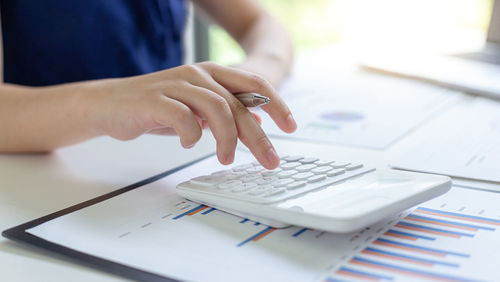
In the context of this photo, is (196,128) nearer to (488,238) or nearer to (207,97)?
(207,97)

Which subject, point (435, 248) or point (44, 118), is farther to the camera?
point (44, 118)

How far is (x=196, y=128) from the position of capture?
0.56 metres

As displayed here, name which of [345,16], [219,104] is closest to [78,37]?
[219,104]

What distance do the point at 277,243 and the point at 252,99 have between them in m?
0.18

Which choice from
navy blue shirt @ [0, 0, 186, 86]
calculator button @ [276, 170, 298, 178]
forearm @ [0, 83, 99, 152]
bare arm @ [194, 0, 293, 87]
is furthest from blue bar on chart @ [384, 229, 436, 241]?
navy blue shirt @ [0, 0, 186, 86]

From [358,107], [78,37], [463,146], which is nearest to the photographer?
[463,146]

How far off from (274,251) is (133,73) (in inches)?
29.0

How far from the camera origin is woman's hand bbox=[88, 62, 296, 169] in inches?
21.7

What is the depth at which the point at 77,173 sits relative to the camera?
2.10 feet

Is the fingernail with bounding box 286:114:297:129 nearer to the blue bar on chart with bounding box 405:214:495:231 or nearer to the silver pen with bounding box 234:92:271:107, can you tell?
the silver pen with bounding box 234:92:271:107

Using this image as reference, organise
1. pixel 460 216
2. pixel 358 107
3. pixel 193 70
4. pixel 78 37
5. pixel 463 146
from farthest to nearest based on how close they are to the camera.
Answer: pixel 78 37 → pixel 358 107 → pixel 463 146 → pixel 193 70 → pixel 460 216

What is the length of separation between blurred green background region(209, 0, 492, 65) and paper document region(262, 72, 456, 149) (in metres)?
1.28

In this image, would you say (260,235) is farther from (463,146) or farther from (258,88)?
(463,146)

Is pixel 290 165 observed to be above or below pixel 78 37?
below
